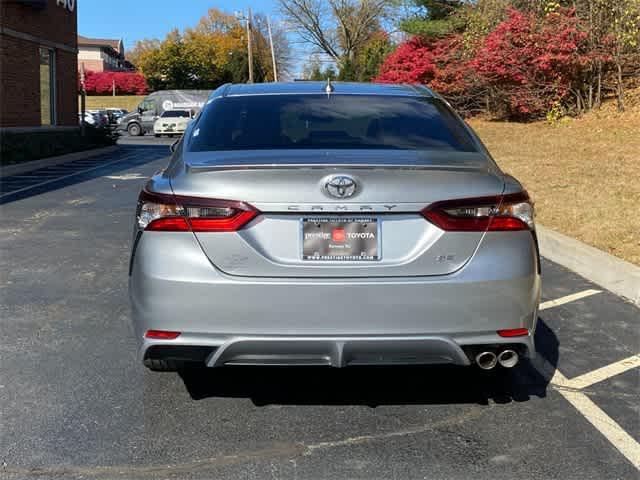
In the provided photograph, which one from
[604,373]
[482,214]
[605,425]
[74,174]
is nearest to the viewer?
[482,214]

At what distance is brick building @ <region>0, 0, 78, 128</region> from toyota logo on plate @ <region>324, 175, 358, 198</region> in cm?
1837

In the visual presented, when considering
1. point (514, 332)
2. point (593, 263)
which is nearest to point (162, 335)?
point (514, 332)

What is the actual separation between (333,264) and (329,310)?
203mm

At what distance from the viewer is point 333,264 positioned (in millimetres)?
3322

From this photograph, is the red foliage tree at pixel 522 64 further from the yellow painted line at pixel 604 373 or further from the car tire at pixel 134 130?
the car tire at pixel 134 130

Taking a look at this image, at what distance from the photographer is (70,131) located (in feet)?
80.2

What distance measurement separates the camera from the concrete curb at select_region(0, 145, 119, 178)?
54.3ft

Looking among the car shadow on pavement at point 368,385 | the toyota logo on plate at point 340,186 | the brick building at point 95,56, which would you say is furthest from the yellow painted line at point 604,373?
the brick building at point 95,56

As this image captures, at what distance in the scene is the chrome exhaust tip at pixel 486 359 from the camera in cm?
351

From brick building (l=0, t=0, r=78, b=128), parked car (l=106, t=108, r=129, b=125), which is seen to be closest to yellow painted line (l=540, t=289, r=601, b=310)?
brick building (l=0, t=0, r=78, b=128)

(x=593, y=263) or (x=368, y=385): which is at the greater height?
(x=593, y=263)

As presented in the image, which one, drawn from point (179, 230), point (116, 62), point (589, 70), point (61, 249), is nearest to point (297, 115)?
point (179, 230)

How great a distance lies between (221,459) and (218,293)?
29.1 inches

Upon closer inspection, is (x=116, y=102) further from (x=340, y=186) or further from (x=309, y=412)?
(x=340, y=186)
